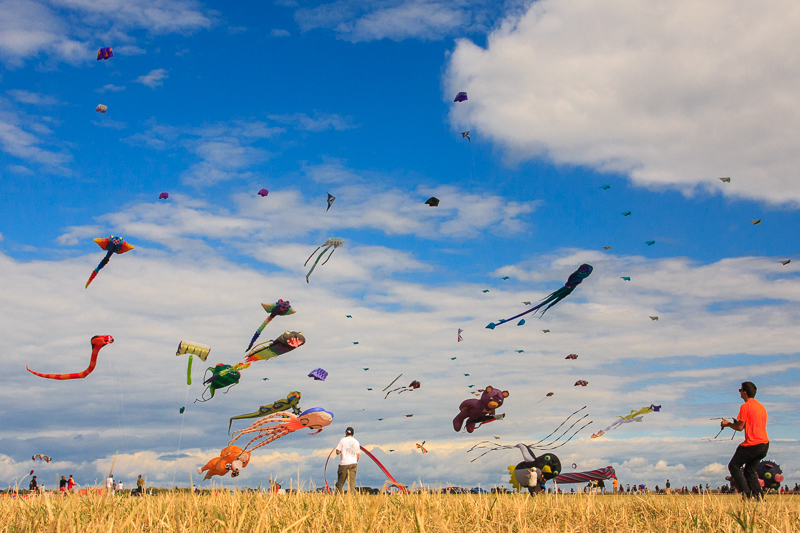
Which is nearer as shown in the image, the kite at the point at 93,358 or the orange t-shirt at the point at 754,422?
the orange t-shirt at the point at 754,422

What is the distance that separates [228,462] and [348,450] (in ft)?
40.0

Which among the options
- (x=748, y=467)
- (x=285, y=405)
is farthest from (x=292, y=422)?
(x=748, y=467)

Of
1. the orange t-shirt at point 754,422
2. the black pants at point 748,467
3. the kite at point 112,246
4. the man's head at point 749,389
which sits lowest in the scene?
the black pants at point 748,467

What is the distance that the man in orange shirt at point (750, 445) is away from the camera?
440 inches

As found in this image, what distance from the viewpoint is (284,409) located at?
25.0 m

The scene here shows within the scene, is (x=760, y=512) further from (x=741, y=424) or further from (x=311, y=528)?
(x=311, y=528)

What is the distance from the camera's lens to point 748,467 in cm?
1141

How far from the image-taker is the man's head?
11.6 metres

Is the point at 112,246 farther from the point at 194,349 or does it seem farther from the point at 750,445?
the point at 750,445

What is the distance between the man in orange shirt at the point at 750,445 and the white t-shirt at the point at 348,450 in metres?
8.21

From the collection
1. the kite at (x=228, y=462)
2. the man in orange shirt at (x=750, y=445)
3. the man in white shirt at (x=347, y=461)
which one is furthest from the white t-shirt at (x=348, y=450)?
the kite at (x=228, y=462)

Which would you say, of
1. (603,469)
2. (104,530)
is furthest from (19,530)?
(603,469)

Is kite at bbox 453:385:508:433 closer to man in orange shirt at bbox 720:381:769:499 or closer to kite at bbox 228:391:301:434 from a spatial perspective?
kite at bbox 228:391:301:434

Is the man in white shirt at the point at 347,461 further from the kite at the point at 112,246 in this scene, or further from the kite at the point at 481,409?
the kite at the point at 481,409
